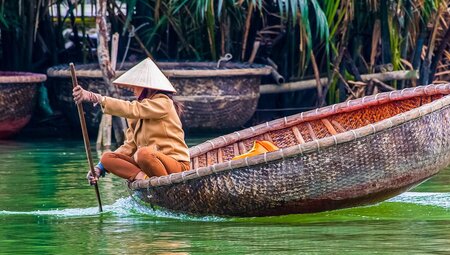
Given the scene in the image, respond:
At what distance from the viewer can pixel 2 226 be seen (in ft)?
25.0

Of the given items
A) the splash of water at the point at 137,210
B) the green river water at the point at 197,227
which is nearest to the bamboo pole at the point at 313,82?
the green river water at the point at 197,227

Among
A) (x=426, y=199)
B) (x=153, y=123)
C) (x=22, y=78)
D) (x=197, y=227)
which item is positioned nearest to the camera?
(x=197, y=227)

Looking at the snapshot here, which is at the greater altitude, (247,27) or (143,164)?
(143,164)

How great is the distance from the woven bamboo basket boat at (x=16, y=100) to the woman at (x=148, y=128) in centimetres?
497

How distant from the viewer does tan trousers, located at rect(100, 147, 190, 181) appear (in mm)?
7902

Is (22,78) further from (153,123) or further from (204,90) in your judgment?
(153,123)

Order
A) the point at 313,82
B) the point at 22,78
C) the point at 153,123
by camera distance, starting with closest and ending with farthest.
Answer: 1. the point at 153,123
2. the point at 22,78
3. the point at 313,82

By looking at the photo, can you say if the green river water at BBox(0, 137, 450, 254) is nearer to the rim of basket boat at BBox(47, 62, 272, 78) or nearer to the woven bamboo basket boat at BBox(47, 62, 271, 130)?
the rim of basket boat at BBox(47, 62, 272, 78)

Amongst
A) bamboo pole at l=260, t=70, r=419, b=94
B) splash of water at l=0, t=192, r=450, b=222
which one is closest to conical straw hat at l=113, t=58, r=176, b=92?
splash of water at l=0, t=192, r=450, b=222

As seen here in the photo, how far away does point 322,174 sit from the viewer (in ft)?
24.8

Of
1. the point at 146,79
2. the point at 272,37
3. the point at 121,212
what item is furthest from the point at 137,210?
the point at 272,37

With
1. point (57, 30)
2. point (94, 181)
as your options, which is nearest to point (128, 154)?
point (94, 181)

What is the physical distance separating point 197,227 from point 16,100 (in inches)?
235

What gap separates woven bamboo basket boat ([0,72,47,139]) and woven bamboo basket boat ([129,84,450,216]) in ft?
17.1
